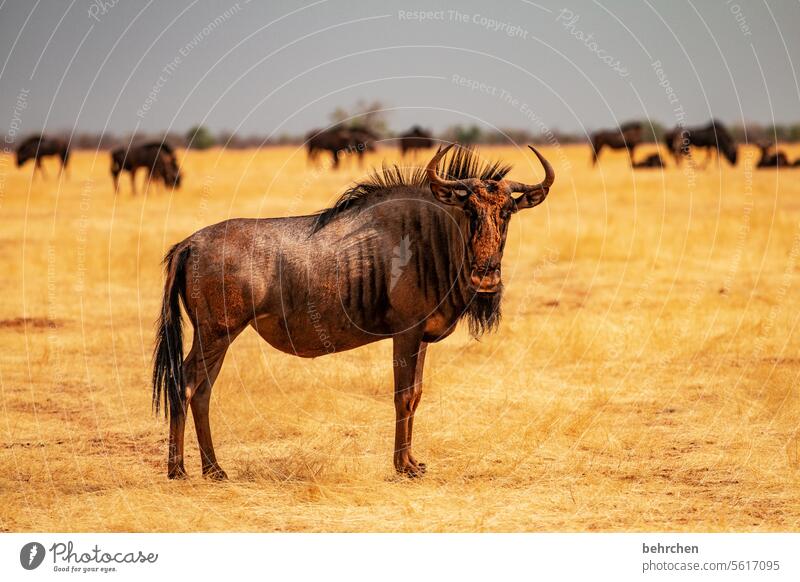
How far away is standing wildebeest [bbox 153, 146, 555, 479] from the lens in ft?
31.2

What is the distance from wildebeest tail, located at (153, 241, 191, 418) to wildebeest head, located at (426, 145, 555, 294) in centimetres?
232

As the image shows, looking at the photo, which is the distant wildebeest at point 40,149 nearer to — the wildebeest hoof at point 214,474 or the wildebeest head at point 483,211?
the wildebeest hoof at point 214,474

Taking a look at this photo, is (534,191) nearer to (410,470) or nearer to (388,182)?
(388,182)

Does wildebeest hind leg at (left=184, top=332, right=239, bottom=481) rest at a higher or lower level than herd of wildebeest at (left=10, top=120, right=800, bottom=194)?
lower

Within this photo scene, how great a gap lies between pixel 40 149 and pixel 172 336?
38.6 meters

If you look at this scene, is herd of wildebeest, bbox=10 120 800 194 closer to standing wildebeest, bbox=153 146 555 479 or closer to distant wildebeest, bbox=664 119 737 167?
distant wildebeest, bbox=664 119 737 167

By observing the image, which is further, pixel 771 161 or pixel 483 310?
pixel 771 161

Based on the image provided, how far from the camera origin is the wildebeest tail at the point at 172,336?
9.56 meters

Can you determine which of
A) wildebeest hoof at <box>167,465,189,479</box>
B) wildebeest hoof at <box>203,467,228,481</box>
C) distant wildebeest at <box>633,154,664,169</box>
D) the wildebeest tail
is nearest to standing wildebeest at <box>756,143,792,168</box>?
distant wildebeest at <box>633,154,664,169</box>

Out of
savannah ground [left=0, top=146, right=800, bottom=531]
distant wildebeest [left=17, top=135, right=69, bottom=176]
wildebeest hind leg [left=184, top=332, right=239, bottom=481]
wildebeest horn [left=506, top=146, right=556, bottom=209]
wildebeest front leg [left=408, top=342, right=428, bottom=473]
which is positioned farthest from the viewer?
distant wildebeest [left=17, top=135, right=69, bottom=176]

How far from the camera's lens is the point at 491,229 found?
350 inches

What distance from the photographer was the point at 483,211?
352 inches

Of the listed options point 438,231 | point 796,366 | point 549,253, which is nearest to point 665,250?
point 549,253

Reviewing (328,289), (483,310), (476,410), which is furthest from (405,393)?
(476,410)
